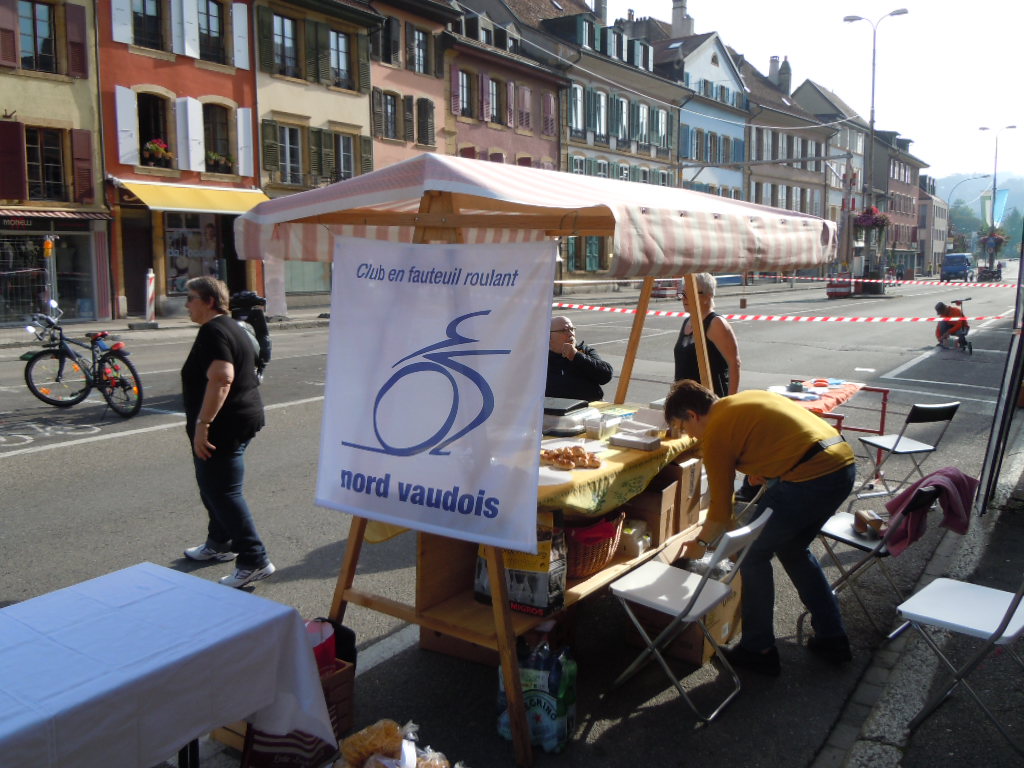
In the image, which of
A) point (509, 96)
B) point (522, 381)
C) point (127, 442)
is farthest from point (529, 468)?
point (509, 96)

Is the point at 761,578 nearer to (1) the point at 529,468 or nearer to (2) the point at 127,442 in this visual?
(1) the point at 529,468

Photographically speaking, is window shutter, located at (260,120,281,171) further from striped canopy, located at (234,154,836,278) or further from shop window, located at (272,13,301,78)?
striped canopy, located at (234,154,836,278)

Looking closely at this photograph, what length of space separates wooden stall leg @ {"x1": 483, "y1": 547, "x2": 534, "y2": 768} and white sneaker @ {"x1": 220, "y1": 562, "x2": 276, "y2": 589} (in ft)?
7.20

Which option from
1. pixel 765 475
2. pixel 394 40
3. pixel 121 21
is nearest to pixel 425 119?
pixel 394 40

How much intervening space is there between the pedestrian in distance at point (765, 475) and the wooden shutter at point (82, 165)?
22.4 metres

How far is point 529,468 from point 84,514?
450cm

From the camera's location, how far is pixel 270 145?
89.8ft

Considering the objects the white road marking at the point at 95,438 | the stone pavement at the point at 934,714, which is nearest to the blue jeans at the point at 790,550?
the stone pavement at the point at 934,714

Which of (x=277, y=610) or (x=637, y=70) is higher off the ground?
(x=637, y=70)

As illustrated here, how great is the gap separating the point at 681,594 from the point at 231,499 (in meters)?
2.73

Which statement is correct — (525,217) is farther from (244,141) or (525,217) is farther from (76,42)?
(244,141)

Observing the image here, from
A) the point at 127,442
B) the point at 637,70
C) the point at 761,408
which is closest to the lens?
the point at 761,408

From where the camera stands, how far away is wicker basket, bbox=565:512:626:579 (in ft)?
13.9

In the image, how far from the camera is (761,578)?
4289mm
